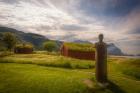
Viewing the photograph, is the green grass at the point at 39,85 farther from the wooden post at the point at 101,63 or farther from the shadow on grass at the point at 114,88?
the shadow on grass at the point at 114,88

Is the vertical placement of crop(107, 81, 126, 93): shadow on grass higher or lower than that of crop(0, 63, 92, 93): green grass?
lower

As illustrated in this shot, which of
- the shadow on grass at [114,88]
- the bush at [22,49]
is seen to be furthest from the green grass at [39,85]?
the bush at [22,49]

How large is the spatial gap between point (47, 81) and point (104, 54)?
5.85m

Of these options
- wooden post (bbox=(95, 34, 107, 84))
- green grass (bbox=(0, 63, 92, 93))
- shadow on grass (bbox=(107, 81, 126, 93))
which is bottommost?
shadow on grass (bbox=(107, 81, 126, 93))

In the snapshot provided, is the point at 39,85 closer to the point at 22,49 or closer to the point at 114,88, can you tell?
the point at 114,88

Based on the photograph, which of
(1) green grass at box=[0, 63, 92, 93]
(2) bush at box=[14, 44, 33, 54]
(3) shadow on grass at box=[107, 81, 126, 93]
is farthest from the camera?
(2) bush at box=[14, 44, 33, 54]

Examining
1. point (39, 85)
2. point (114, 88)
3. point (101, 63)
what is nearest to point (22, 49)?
point (39, 85)

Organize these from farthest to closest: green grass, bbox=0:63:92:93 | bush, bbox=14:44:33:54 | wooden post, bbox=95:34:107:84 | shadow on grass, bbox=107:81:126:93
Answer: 1. bush, bbox=14:44:33:54
2. wooden post, bbox=95:34:107:84
3. shadow on grass, bbox=107:81:126:93
4. green grass, bbox=0:63:92:93

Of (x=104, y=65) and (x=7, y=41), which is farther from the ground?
(x=7, y=41)

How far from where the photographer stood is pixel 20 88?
12.7 metres

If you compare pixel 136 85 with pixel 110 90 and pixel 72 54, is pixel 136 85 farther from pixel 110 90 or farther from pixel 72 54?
pixel 72 54

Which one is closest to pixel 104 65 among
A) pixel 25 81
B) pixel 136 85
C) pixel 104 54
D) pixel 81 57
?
pixel 104 54

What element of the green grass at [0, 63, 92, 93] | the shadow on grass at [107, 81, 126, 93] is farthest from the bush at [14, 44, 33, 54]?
the shadow on grass at [107, 81, 126, 93]

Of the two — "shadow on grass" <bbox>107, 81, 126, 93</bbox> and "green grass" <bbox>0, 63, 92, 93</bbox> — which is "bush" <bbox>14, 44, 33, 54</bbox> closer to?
"green grass" <bbox>0, 63, 92, 93</bbox>
